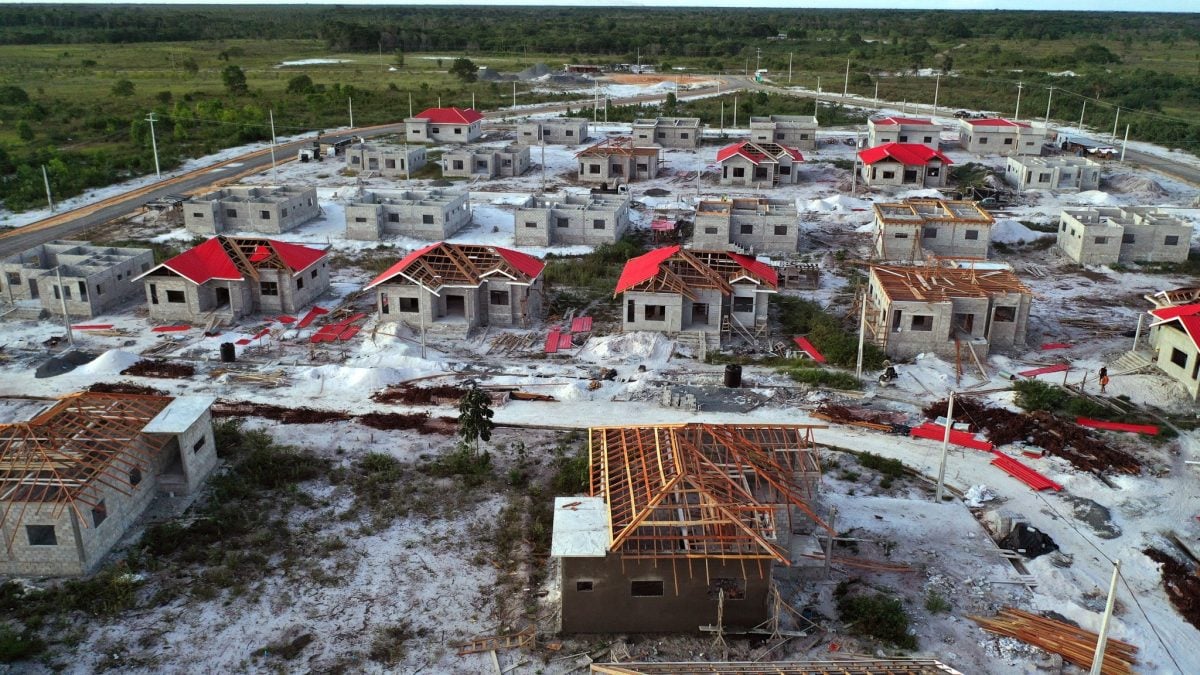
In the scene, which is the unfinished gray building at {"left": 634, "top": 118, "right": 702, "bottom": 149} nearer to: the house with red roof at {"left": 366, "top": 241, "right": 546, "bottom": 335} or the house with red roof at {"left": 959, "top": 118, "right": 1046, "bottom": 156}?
the house with red roof at {"left": 959, "top": 118, "right": 1046, "bottom": 156}

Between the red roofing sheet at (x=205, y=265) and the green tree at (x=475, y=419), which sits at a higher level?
the red roofing sheet at (x=205, y=265)

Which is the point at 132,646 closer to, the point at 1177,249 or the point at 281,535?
the point at 281,535

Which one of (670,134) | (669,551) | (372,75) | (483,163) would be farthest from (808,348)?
(372,75)

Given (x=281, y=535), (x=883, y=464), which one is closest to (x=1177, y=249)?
(x=883, y=464)

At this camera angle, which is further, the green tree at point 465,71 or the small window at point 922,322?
the green tree at point 465,71

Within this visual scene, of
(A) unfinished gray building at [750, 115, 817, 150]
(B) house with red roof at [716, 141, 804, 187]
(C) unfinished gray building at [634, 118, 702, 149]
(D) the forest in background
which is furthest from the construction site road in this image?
(B) house with red roof at [716, 141, 804, 187]

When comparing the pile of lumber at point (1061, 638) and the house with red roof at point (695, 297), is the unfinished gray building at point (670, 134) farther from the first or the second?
the pile of lumber at point (1061, 638)

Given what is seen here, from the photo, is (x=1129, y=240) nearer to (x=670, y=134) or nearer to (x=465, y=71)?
(x=670, y=134)

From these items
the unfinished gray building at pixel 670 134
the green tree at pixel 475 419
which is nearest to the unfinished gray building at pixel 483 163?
the unfinished gray building at pixel 670 134
